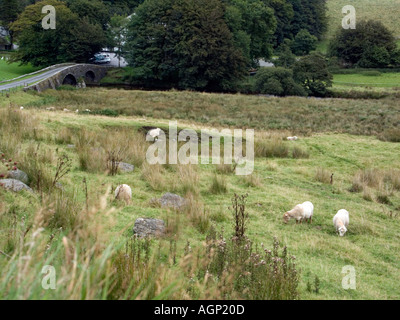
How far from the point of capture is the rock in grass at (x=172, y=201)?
7.60 m

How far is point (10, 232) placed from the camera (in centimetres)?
487

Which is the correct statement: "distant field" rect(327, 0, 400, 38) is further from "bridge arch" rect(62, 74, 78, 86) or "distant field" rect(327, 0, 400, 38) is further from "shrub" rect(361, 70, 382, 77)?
"bridge arch" rect(62, 74, 78, 86)

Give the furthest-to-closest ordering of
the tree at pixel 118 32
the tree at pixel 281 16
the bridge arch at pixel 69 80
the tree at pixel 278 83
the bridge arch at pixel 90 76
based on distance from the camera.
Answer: the tree at pixel 281 16
the tree at pixel 118 32
the bridge arch at pixel 90 76
the bridge arch at pixel 69 80
the tree at pixel 278 83

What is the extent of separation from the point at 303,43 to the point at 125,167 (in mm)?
75183

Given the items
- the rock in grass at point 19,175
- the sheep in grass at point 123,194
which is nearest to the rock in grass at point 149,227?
the sheep in grass at point 123,194

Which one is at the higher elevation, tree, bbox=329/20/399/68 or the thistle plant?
tree, bbox=329/20/399/68

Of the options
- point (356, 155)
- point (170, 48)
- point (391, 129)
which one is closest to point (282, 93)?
point (170, 48)

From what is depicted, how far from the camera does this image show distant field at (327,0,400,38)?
89750 millimetres

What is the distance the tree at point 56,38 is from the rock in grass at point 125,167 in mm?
54824

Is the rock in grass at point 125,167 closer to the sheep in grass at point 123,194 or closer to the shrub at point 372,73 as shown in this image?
the sheep in grass at point 123,194

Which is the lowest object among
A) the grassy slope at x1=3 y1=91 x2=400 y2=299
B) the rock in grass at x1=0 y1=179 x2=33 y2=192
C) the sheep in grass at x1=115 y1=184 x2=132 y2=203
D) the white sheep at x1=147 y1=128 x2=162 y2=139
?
the grassy slope at x1=3 y1=91 x2=400 y2=299

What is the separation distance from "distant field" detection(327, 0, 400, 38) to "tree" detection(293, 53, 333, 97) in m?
44.3

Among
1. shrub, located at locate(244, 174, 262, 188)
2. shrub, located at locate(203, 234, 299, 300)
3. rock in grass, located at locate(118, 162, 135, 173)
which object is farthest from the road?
shrub, located at locate(203, 234, 299, 300)

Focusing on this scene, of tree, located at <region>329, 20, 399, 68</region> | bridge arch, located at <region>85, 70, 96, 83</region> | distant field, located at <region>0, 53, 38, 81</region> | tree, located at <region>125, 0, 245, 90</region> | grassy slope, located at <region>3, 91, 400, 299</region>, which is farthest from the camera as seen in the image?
tree, located at <region>329, 20, 399, 68</region>
